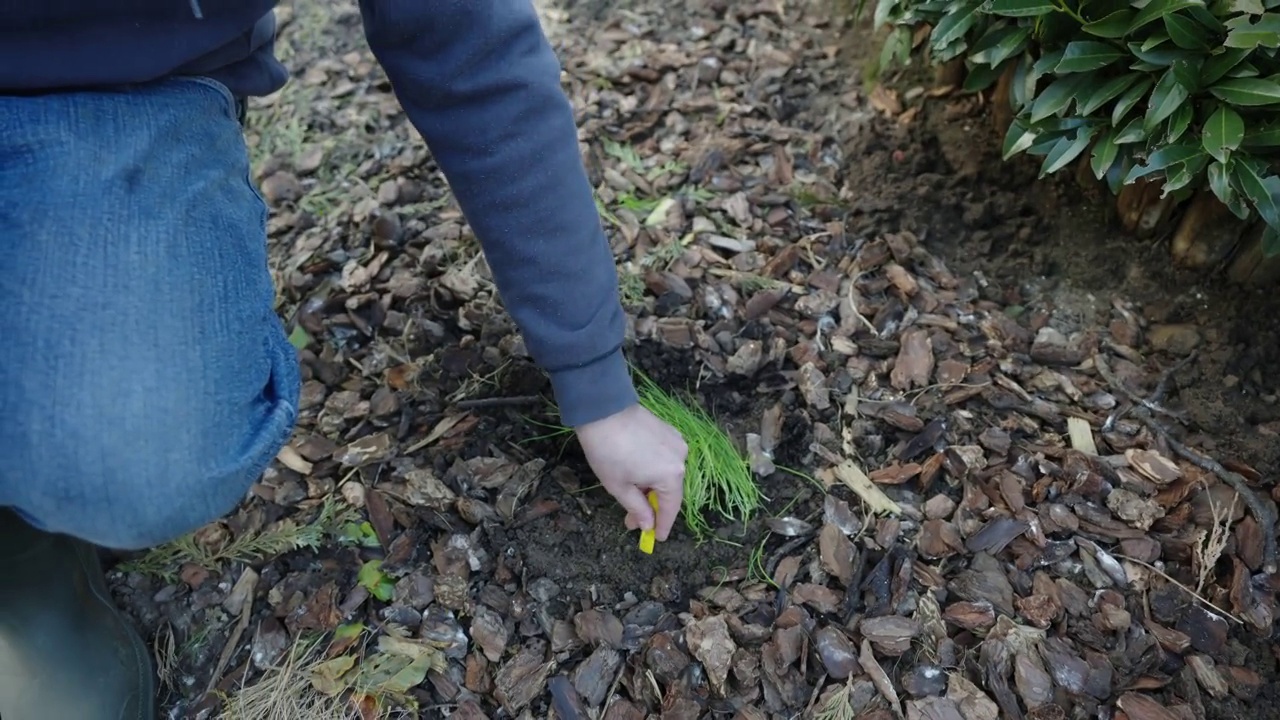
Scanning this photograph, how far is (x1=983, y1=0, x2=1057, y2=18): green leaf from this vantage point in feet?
5.22

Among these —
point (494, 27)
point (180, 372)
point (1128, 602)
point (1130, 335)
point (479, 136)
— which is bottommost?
point (1128, 602)

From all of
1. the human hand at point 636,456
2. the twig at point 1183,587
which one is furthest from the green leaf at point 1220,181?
the human hand at point 636,456

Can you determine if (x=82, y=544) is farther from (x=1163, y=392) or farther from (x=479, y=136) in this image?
(x=1163, y=392)

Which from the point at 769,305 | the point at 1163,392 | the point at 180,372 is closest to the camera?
the point at 180,372

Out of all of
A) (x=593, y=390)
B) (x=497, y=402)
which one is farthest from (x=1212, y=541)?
(x=497, y=402)

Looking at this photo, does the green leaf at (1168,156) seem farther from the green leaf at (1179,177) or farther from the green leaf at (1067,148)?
the green leaf at (1067,148)

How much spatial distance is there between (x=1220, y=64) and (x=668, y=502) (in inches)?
41.8

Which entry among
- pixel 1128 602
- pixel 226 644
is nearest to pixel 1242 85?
pixel 1128 602

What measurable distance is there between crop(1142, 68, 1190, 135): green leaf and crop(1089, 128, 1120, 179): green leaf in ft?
0.30

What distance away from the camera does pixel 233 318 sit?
1.28 metres

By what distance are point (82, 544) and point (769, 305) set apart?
1.26m

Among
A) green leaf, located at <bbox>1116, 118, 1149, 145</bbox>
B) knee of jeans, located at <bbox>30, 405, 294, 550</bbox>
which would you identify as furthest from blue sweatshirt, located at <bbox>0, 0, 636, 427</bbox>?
green leaf, located at <bbox>1116, 118, 1149, 145</bbox>

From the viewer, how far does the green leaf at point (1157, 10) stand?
1439mm

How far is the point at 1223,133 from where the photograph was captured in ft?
4.89
